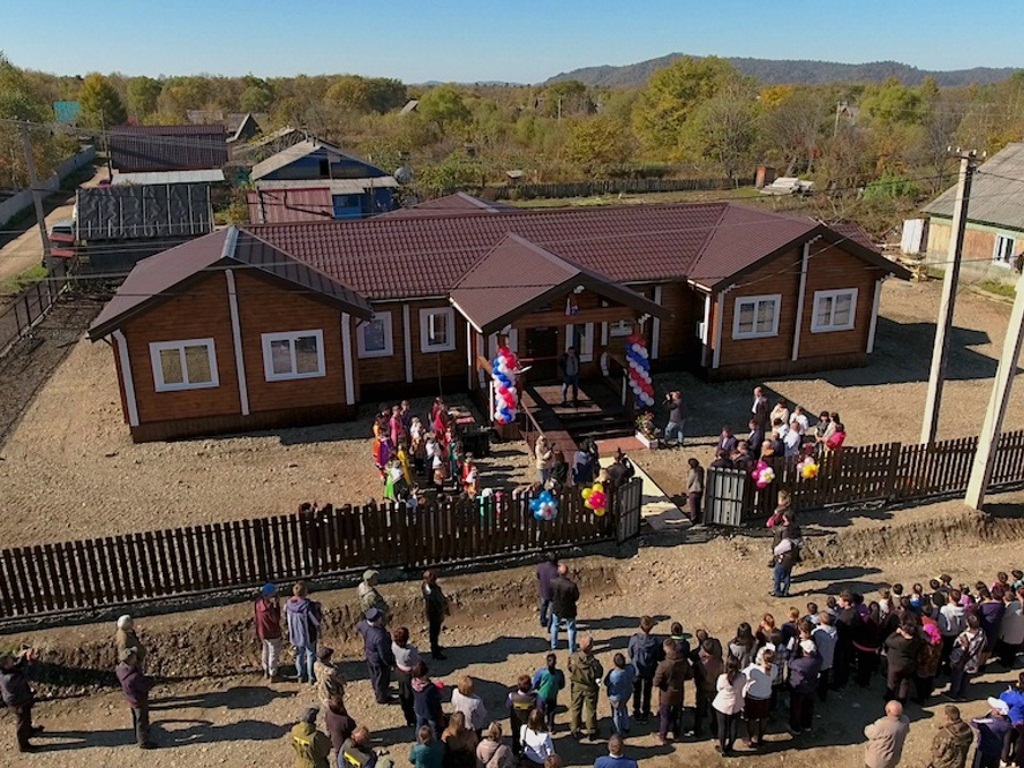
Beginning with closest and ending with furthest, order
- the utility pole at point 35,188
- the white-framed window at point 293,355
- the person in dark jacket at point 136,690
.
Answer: the person in dark jacket at point 136,690 → the white-framed window at point 293,355 → the utility pole at point 35,188

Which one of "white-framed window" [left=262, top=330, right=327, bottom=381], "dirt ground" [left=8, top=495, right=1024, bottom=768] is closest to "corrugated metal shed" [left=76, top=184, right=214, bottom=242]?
"white-framed window" [left=262, top=330, right=327, bottom=381]

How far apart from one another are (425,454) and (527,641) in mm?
5378

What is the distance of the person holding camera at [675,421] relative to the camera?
18.7 metres

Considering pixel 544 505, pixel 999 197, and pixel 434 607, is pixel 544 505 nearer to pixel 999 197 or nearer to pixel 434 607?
pixel 434 607

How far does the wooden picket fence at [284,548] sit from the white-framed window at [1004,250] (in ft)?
84.8

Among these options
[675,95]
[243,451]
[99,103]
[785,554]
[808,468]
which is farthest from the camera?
[99,103]

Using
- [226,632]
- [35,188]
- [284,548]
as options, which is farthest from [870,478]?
[35,188]

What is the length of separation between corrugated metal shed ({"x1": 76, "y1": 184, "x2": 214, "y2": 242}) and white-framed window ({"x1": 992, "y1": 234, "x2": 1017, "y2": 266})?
105ft

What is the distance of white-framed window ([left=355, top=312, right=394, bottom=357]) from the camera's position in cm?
2130

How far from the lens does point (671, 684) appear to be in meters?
10.0

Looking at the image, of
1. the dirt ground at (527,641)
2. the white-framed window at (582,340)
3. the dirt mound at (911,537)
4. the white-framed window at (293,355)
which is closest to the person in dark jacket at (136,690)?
the dirt ground at (527,641)

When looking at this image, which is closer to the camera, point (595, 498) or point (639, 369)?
point (595, 498)

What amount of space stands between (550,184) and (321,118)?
159ft

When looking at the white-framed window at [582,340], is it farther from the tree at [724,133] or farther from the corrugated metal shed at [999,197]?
the tree at [724,133]
